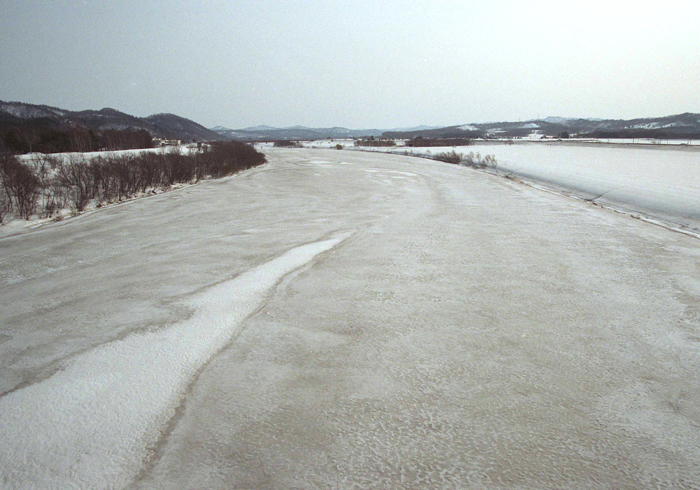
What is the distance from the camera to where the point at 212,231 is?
8445mm

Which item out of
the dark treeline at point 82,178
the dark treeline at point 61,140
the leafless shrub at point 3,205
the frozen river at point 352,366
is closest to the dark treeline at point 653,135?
the dark treeline at point 61,140

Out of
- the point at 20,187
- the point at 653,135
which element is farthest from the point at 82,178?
the point at 653,135

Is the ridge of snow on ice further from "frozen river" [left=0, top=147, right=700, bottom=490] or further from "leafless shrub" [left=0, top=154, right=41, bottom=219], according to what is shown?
"leafless shrub" [left=0, top=154, right=41, bottom=219]

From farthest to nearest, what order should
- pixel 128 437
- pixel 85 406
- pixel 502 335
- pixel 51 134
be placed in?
pixel 51 134 → pixel 502 335 → pixel 85 406 → pixel 128 437

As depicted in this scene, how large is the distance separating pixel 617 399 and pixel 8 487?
3.60 metres

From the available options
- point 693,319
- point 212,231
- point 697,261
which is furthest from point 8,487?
point 697,261

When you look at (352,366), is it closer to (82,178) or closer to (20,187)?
(20,187)

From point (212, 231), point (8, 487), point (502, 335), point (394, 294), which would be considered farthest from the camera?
point (212, 231)

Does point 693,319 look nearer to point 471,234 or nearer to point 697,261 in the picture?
point 697,261

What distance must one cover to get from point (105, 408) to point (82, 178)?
13831mm

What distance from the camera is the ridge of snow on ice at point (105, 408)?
7.39 feet

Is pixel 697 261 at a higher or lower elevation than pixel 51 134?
lower

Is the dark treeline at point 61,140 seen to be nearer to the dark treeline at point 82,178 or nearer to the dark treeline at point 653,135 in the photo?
the dark treeline at point 82,178

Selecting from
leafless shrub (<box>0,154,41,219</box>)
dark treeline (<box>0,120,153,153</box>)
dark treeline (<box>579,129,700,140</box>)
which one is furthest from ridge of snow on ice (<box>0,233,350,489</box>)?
dark treeline (<box>579,129,700,140</box>)
